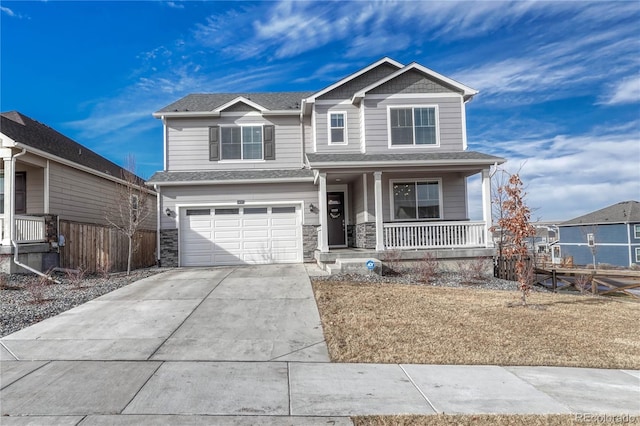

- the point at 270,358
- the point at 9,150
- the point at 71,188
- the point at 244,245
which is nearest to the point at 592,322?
the point at 270,358

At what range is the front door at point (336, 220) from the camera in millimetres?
16203

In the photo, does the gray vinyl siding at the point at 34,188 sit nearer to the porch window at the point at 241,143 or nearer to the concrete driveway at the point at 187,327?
the porch window at the point at 241,143

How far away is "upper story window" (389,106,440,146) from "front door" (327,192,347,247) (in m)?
3.26

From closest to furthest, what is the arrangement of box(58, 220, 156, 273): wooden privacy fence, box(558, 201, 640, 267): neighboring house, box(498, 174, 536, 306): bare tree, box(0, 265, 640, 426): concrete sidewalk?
1. box(0, 265, 640, 426): concrete sidewalk
2. box(498, 174, 536, 306): bare tree
3. box(58, 220, 156, 273): wooden privacy fence
4. box(558, 201, 640, 267): neighboring house

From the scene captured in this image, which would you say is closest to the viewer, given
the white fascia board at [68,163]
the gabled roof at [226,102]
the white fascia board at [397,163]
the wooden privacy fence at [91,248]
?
the white fascia board at [68,163]

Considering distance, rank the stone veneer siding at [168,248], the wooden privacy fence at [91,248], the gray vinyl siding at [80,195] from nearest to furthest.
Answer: the wooden privacy fence at [91,248] → the gray vinyl siding at [80,195] → the stone veneer siding at [168,248]

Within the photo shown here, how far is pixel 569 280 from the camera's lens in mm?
14461

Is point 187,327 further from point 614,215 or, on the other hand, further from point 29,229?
point 614,215

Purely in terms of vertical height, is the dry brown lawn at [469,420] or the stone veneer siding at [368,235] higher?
the stone veneer siding at [368,235]

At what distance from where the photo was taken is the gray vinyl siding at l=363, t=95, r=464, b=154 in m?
14.5

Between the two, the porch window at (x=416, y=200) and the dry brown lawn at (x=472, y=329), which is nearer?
the dry brown lawn at (x=472, y=329)

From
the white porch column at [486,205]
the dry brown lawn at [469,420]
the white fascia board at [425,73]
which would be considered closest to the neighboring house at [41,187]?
the white fascia board at [425,73]

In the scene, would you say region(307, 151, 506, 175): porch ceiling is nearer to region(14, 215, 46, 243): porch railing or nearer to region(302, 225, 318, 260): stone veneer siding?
region(302, 225, 318, 260): stone veneer siding

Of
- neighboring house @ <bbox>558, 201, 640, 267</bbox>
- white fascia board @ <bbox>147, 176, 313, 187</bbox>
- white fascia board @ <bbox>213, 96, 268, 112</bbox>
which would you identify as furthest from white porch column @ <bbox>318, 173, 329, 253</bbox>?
neighboring house @ <bbox>558, 201, 640, 267</bbox>
